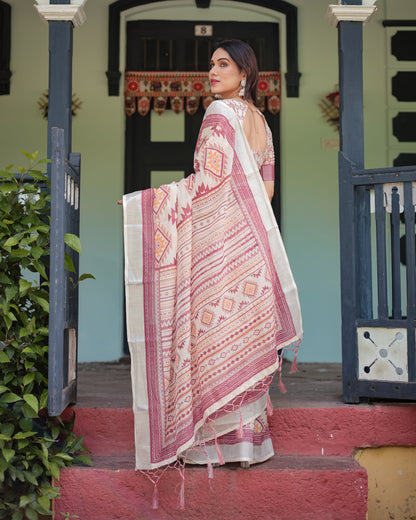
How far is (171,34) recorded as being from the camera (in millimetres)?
6004

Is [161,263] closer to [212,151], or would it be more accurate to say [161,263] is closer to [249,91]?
[212,151]

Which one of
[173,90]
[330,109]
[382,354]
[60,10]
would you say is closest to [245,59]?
[60,10]

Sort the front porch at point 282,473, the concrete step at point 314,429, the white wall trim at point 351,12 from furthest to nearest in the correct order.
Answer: the white wall trim at point 351,12, the concrete step at point 314,429, the front porch at point 282,473

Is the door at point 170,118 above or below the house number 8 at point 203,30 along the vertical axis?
below

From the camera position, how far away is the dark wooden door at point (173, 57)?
5973 millimetres

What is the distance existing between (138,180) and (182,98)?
0.83 metres

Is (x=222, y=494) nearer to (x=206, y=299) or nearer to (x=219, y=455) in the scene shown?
(x=219, y=455)

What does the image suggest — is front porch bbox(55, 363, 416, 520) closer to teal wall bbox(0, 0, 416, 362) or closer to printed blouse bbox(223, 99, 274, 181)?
printed blouse bbox(223, 99, 274, 181)

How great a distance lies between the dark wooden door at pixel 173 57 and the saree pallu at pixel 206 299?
2841mm

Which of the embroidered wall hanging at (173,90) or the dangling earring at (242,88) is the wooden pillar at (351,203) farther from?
the embroidered wall hanging at (173,90)

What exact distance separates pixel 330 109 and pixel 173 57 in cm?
149

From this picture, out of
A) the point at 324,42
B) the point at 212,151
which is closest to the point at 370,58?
the point at 324,42

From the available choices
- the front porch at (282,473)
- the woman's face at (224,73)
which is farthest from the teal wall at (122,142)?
the woman's face at (224,73)

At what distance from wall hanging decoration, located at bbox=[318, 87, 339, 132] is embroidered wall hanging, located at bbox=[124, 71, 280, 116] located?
0.42 metres
